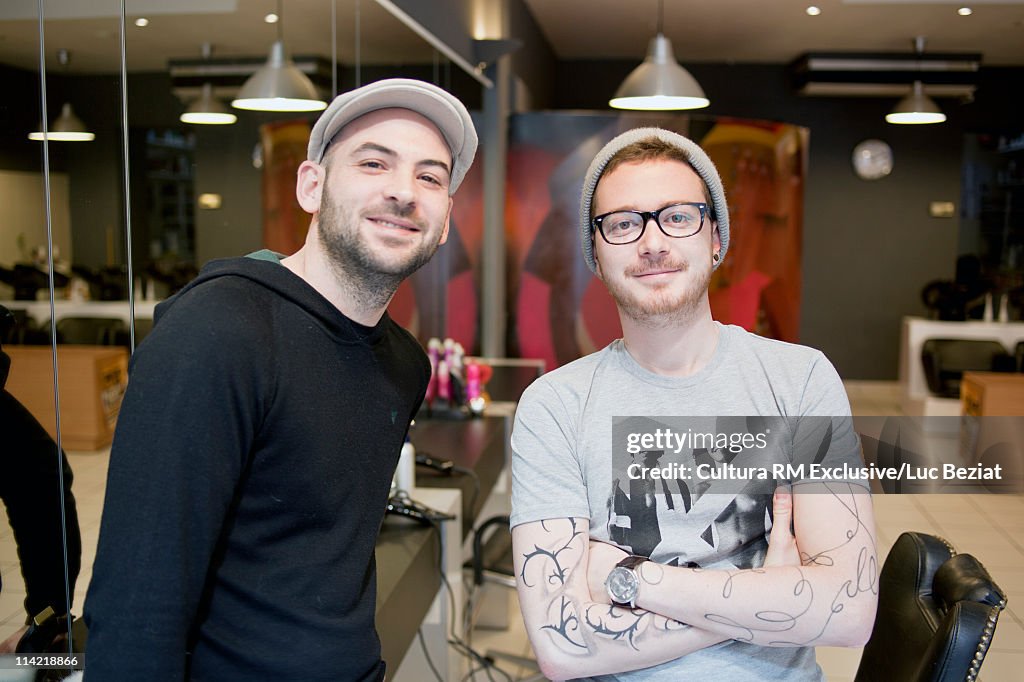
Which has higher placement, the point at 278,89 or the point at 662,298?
the point at 278,89

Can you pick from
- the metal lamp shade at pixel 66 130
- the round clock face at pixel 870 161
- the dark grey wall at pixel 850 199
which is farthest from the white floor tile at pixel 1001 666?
the round clock face at pixel 870 161

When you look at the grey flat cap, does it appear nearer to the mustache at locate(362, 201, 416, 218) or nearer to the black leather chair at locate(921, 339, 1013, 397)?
the mustache at locate(362, 201, 416, 218)

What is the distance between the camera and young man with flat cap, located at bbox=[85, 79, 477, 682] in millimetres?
879

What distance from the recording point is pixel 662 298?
1.14 meters

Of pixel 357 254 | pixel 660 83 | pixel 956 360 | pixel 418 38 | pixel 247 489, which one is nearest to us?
pixel 247 489

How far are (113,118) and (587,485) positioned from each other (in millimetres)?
929

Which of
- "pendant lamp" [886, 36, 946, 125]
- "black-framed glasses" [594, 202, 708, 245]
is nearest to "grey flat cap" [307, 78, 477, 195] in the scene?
"black-framed glasses" [594, 202, 708, 245]

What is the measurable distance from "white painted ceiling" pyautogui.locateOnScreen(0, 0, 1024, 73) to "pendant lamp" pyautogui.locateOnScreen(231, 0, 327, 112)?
0.15 ft

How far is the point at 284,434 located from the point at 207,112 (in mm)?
830

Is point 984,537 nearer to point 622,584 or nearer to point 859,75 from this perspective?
point 622,584

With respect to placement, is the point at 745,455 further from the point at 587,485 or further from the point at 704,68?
the point at 704,68

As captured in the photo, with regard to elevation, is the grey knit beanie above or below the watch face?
above

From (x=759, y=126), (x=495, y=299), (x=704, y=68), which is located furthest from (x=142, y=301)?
(x=704, y=68)

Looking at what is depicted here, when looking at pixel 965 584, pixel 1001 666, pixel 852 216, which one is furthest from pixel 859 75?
pixel 965 584
